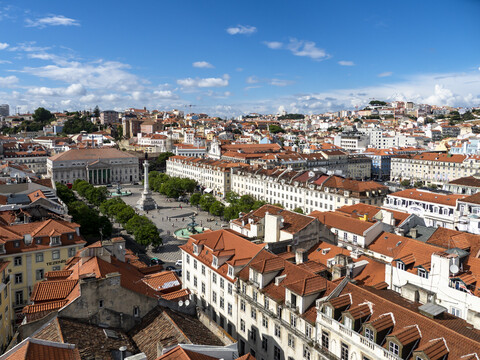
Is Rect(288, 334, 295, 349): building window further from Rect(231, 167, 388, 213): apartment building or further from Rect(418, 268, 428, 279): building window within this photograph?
Rect(231, 167, 388, 213): apartment building

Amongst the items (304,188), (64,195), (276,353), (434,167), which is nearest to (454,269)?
(276,353)

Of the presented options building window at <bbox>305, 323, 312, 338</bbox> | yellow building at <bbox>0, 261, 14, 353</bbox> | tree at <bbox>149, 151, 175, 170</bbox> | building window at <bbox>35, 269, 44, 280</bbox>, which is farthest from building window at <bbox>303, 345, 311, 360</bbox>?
tree at <bbox>149, 151, 175, 170</bbox>

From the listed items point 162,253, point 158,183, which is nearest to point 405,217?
point 162,253

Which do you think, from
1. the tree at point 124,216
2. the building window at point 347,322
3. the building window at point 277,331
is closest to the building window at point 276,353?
the building window at point 277,331

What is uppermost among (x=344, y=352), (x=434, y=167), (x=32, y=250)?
(x=434, y=167)

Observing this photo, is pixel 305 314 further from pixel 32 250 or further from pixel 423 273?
pixel 32 250

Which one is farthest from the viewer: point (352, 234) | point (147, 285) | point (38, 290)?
point (352, 234)

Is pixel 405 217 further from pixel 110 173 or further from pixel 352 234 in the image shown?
pixel 110 173

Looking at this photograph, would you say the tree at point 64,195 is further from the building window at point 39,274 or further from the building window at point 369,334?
the building window at point 369,334
